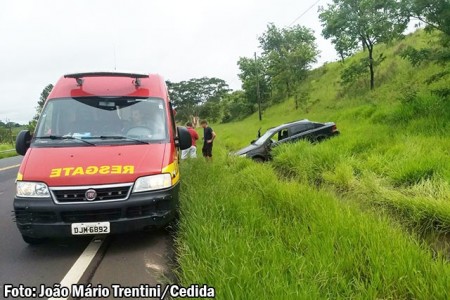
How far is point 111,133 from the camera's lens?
4766mm

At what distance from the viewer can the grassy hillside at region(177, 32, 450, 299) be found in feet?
8.63

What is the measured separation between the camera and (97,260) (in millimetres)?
3879

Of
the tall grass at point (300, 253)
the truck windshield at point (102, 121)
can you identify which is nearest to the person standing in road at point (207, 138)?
the truck windshield at point (102, 121)

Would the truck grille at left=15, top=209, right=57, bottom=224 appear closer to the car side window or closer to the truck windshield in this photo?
the truck windshield

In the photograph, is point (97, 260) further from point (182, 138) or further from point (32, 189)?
point (182, 138)

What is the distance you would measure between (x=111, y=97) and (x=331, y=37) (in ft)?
55.2

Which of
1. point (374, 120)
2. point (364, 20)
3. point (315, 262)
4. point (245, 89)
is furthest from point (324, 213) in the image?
point (245, 89)

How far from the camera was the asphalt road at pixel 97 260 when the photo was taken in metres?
3.44

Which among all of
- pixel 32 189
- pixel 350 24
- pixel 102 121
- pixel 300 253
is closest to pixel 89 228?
pixel 32 189

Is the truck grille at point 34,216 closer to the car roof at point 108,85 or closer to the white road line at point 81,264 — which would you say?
the white road line at point 81,264

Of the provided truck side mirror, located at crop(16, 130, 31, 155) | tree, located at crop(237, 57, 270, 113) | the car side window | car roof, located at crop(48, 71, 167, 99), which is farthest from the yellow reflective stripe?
tree, located at crop(237, 57, 270, 113)

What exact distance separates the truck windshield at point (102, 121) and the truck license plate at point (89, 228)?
3.72 ft

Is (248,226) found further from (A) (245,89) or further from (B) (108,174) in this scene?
(A) (245,89)

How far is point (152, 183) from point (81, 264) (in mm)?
1167
